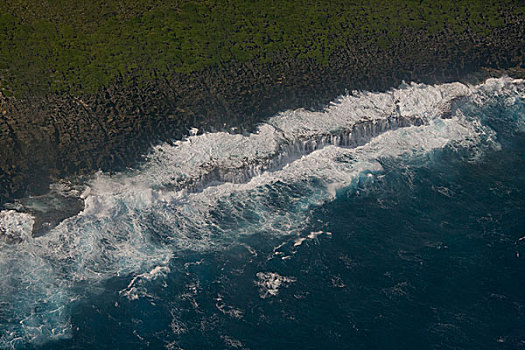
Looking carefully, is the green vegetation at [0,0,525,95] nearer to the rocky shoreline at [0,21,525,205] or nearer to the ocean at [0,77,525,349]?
the rocky shoreline at [0,21,525,205]

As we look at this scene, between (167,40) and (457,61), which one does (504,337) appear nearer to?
(457,61)

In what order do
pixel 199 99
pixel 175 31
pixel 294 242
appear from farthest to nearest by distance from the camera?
pixel 175 31 < pixel 199 99 < pixel 294 242

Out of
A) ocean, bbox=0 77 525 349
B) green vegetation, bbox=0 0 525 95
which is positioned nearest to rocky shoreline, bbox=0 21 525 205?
green vegetation, bbox=0 0 525 95

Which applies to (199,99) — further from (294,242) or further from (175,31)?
(294,242)

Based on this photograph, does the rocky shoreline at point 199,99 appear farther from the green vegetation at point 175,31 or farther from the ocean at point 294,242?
the ocean at point 294,242

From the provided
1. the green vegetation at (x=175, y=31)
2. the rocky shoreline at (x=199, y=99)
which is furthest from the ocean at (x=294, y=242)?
the green vegetation at (x=175, y=31)

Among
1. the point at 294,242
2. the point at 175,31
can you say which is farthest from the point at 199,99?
the point at 294,242

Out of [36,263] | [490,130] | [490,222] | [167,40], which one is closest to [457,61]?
[490,130]

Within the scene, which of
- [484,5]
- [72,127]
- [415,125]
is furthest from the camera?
[484,5]
